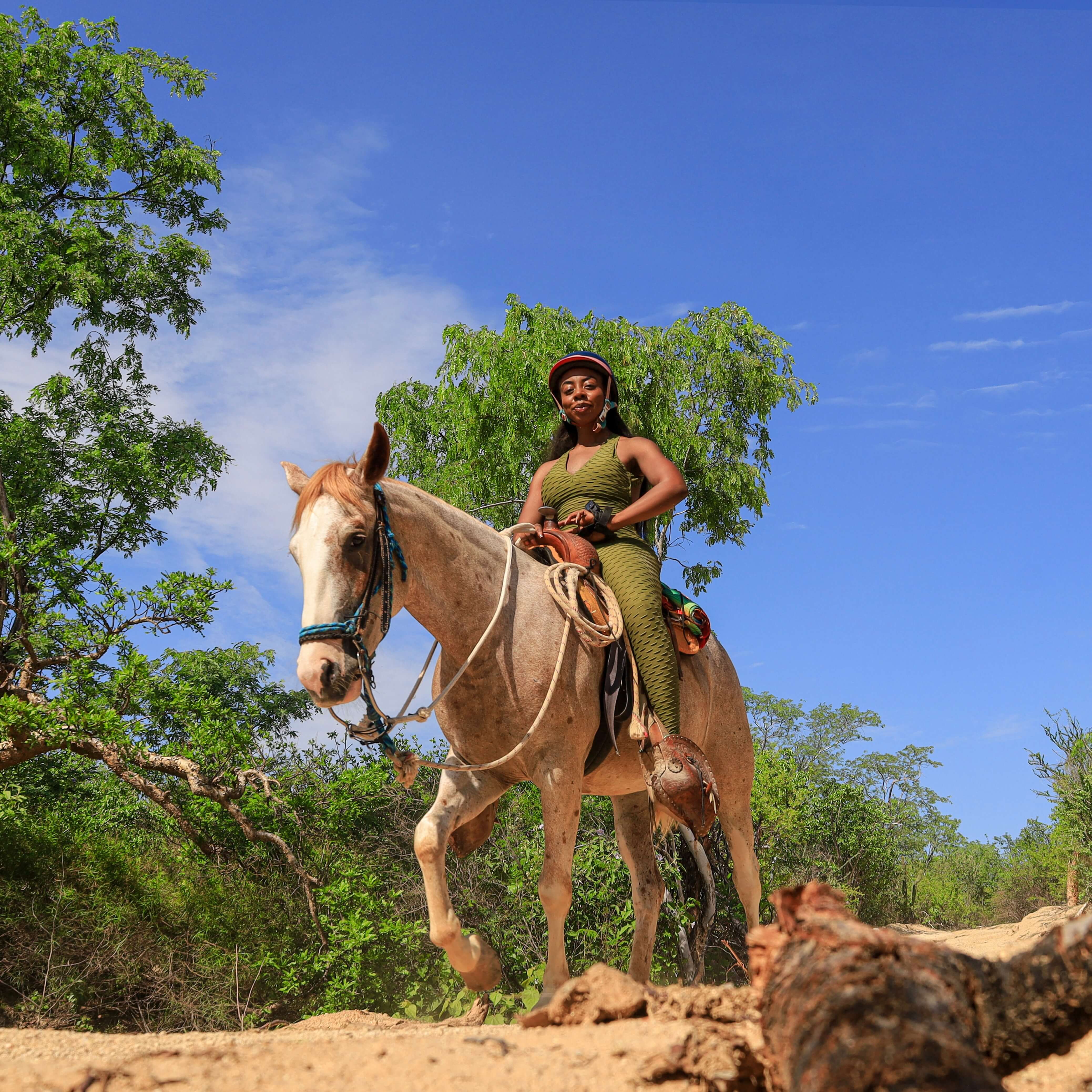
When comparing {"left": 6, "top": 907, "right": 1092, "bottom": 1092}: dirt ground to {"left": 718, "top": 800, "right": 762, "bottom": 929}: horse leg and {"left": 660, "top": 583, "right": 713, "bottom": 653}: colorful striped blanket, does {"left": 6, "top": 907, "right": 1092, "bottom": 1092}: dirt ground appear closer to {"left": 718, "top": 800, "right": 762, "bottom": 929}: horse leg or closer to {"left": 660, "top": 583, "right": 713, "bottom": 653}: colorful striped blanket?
{"left": 660, "top": 583, "right": 713, "bottom": 653}: colorful striped blanket

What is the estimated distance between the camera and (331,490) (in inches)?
163

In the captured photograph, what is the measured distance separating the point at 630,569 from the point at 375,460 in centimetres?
174

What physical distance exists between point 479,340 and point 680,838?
8671 mm

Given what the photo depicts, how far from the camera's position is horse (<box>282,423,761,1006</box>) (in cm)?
399

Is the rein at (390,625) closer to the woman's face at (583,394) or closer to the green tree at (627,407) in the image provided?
the woman's face at (583,394)

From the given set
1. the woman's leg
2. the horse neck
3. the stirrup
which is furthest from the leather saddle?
the stirrup

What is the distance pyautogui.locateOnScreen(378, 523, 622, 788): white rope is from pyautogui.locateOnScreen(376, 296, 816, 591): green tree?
A: 946 cm

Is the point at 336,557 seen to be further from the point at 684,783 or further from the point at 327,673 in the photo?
the point at 684,783

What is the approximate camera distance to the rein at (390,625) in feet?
13.1

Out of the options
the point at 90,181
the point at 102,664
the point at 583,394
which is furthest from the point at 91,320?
the point at 583,394

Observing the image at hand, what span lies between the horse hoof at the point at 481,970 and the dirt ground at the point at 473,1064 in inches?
41.3

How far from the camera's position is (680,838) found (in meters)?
12.9

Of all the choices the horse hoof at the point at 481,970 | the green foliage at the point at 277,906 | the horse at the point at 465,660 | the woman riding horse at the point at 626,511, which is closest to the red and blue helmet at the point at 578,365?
the woman riding horse at the point at 626,511

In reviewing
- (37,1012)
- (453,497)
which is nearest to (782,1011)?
(37,1012)
